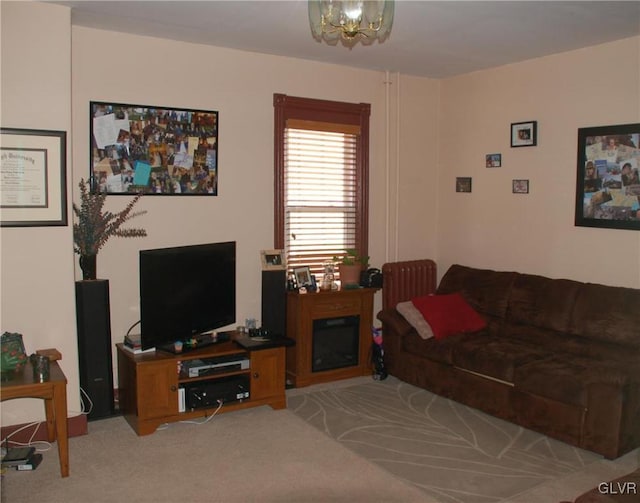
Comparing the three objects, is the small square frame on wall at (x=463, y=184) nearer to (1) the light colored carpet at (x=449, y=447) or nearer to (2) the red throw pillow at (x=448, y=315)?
(2) the red throw pillow at (x=448, y=315)

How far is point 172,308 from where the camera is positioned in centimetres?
405

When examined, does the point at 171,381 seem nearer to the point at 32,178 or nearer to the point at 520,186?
the point at 32,178

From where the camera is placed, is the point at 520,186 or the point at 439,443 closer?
the point at 439,443

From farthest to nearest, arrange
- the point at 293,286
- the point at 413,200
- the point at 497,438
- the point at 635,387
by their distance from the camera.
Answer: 1. the point at 413,200
2. the point at 293,286
3. the point at 497,438
4. the point at 635,387

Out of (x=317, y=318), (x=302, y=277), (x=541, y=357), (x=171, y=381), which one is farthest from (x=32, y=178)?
(x=541, y=357)

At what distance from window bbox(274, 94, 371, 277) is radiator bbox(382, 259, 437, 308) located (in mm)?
316

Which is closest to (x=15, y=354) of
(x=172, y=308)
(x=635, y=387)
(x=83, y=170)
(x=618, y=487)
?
(x=172, y=308)

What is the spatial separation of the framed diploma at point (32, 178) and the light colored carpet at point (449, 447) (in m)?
2.14

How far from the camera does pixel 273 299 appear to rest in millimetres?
4758

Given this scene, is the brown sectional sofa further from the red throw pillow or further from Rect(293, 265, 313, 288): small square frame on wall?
Rect(293, 265, 313, 288): small square frame on wall

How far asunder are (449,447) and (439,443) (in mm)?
77

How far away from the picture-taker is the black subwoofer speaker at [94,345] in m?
3.91

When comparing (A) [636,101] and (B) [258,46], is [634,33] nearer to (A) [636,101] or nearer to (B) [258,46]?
(A) [636,101]

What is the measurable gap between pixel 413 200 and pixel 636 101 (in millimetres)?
2089
